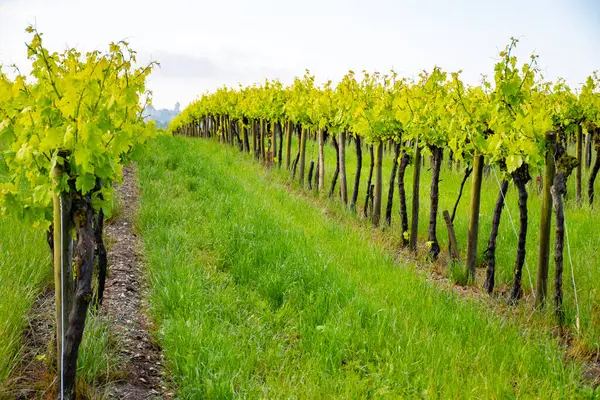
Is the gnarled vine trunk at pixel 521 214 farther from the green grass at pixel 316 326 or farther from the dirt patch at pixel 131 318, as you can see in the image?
the dirt patch at pixel 131 318

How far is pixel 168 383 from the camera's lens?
11.5ft

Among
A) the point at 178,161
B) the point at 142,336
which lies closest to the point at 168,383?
the point at 142,336

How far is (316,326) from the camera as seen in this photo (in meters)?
4.14

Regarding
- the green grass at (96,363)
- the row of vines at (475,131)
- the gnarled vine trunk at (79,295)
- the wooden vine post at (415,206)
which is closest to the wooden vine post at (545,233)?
the row of vines at (475,131)

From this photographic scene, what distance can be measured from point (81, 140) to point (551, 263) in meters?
6.20

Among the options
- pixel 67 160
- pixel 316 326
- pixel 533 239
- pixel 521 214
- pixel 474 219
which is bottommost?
pixel 316 326

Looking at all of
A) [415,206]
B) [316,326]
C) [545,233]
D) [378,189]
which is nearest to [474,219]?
[545,233]

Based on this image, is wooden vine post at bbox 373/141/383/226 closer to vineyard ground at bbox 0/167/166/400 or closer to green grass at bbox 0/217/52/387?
vineyard ground at bbox 0/167/166/400

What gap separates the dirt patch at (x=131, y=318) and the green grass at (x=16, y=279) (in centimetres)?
61

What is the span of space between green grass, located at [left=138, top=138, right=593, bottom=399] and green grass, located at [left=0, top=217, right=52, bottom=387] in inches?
39.2

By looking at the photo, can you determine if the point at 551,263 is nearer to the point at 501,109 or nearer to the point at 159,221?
the point at 501,109

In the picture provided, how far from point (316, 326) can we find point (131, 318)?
162 centimetres

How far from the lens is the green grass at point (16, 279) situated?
10.4 feet

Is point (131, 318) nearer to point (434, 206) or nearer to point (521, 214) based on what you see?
point (521, 214)
